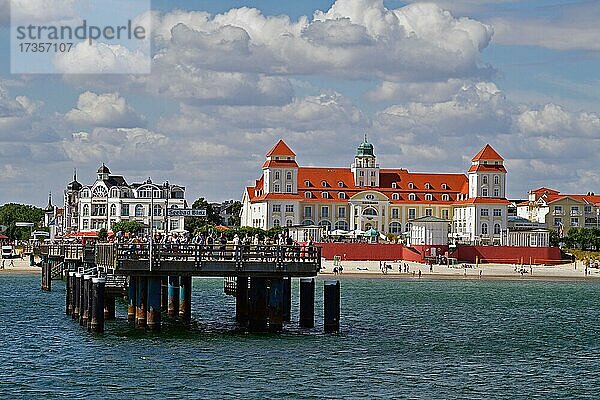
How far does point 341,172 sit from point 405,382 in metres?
145

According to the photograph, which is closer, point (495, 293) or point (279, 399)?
point (279, 399)

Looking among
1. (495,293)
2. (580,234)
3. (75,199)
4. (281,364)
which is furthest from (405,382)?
Result: (75,199)

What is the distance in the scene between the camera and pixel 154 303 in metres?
46.8

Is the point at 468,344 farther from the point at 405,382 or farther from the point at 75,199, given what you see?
the point at 75,199

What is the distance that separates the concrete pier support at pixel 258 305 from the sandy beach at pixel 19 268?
7785cm

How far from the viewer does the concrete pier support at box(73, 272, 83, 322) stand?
53531 millimetres

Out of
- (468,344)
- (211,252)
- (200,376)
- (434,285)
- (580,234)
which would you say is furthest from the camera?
(580,234)

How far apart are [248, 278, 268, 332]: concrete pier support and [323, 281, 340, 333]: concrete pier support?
2.32 metres

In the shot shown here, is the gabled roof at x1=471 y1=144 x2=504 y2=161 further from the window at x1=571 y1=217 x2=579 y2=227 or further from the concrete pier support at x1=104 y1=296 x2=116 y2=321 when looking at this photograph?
the concrete pier support at x1=104 y1=296 x2=116 y2=321

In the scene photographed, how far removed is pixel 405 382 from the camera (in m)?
39.1

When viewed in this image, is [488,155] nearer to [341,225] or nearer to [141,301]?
[341,225]

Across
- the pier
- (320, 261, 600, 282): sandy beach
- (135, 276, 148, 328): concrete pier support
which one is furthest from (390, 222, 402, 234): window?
(135, 276, 148, 328): concrete pier support

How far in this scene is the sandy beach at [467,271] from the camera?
128225 millimetres

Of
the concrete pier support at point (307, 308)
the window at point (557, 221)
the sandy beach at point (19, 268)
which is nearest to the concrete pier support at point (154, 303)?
the concrete pier support at point (307, 308)
